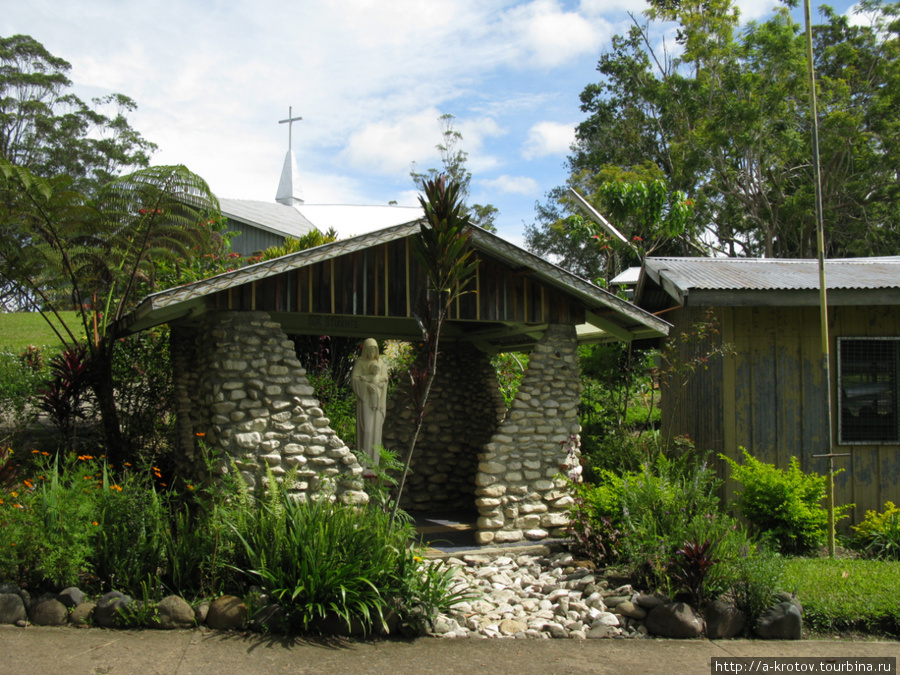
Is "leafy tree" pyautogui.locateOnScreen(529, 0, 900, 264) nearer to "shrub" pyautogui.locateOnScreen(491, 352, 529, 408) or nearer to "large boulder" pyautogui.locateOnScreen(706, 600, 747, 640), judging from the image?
"shrub" pyautogui.locateOnScreen(491, 352, 529, 408)

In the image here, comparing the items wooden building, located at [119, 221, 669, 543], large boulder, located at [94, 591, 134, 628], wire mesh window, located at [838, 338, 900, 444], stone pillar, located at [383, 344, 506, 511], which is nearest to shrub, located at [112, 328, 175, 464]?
wooden building, located at [119, 221, 669, 543]

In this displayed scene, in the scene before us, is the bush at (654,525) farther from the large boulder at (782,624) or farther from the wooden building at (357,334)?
A: the wooden building at (357,334)

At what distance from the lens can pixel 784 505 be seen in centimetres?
775

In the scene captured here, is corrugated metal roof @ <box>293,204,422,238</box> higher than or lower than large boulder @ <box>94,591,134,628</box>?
higher

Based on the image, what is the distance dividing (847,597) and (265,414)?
18.7 ft

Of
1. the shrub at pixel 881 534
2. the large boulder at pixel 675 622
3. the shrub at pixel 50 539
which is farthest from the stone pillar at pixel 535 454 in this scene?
the shrub at pixel 50 539

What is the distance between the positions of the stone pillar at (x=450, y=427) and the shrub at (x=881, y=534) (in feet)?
16.7

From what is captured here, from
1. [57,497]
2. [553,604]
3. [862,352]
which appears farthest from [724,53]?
[57,497]

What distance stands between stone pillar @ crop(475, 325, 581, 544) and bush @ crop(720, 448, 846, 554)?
6.42 feet

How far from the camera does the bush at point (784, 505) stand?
7.74 meters

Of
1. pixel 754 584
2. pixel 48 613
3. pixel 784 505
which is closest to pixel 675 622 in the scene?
pixel 754 584

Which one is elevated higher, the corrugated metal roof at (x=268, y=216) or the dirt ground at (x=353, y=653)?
the corrugated metal roof at (x=268, y=216)

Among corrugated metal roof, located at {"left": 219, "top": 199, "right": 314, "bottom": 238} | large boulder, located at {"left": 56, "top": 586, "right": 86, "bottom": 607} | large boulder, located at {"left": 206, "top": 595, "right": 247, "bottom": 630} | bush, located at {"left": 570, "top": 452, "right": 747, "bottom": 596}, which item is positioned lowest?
large boulder, located at {"left": 206, "top": 595, "right": 247, "bottom": 630}

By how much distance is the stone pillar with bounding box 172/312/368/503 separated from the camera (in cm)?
727
